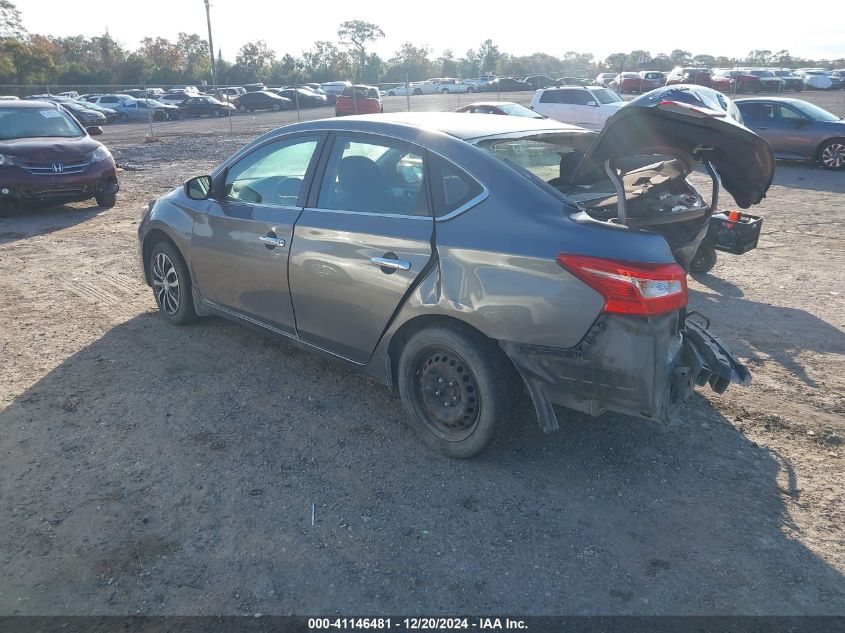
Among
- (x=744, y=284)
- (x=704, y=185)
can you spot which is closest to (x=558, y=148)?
(x=744, y=284)

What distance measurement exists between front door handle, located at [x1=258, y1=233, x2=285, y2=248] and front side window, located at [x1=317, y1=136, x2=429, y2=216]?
370mm

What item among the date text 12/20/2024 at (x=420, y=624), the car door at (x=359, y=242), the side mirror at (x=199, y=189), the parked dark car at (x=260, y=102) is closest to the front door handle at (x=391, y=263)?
the car door at (x=359, y=242)

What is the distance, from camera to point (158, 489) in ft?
11.3

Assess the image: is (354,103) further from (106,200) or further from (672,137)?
(672,137)

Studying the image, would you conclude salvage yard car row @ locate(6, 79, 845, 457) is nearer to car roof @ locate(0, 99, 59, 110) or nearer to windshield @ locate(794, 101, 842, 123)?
car roof @ locate(0, 99, 59, 110)

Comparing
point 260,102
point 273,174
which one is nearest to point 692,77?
point 260,102

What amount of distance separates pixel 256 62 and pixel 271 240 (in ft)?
237

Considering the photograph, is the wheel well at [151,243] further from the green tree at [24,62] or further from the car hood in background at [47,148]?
the green tree at [24,62]

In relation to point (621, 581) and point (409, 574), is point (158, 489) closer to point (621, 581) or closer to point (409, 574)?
point (409, 574)

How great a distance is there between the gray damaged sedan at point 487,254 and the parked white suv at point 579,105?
1573 centimetres

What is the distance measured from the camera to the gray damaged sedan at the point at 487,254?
3102 millimetres

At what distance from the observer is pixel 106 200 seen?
11.0 meters

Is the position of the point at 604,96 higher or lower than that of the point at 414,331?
higher

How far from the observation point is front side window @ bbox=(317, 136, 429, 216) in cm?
375
